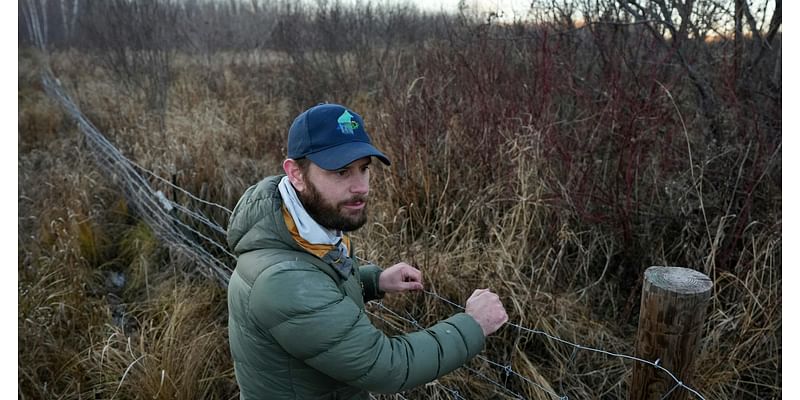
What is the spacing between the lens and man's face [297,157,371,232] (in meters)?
1.60

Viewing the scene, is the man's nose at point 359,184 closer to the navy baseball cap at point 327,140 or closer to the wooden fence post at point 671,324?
the navy baseball cap at point 327,140

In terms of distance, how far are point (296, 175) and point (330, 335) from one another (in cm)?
51

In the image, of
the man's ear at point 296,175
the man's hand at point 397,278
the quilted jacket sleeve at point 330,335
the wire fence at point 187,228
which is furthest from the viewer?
the wire fence at point 187,228

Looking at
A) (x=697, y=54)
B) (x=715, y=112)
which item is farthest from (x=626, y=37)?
(x=715, y=112)

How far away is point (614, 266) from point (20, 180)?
542 centimetres

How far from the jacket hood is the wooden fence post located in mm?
1045

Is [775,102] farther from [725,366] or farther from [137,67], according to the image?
[137,67]

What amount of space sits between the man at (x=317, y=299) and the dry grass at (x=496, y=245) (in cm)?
118

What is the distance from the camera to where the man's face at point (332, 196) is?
5.26 ft

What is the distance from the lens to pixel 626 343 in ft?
9.45

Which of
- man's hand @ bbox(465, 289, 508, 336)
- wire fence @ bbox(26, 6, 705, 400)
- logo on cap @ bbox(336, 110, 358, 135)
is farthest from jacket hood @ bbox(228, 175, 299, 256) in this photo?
wire fence @ bbox(26, 6, 705, 400)

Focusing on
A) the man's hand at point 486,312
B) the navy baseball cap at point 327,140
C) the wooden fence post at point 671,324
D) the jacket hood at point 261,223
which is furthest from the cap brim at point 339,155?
the wooden fence post at point 671,324

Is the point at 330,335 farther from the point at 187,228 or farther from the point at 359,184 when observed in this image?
the point at 187,228

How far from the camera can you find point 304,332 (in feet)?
4.54
